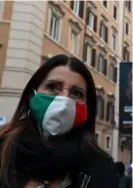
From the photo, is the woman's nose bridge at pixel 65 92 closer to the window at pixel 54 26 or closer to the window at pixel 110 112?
the window at pixel 54 26

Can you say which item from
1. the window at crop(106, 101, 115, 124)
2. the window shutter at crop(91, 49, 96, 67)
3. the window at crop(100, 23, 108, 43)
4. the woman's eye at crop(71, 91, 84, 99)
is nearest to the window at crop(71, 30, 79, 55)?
the window shutter at crop(91, 49, 96, 67)

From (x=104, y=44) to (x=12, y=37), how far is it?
7151mm

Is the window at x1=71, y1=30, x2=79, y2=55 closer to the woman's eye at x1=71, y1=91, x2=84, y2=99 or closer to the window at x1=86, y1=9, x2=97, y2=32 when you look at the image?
the window at x1=86, y1=9, x2=97, y2=32

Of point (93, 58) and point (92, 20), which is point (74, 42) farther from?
point (92, 20)

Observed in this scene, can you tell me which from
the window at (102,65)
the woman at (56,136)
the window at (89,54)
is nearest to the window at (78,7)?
the window at (89,54)

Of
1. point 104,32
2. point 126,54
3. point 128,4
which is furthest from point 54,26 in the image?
point 128,4

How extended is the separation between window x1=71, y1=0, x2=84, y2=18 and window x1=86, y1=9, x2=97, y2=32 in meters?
0.67

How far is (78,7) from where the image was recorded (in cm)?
1625

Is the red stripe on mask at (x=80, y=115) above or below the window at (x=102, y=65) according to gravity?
below

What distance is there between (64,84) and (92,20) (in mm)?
16603

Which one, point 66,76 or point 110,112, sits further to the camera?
point 110,112

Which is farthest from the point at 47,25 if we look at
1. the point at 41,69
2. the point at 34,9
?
the point at 41,69

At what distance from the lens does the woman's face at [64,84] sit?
4.73 ft

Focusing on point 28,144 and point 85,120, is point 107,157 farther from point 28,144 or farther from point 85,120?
point 28,144
